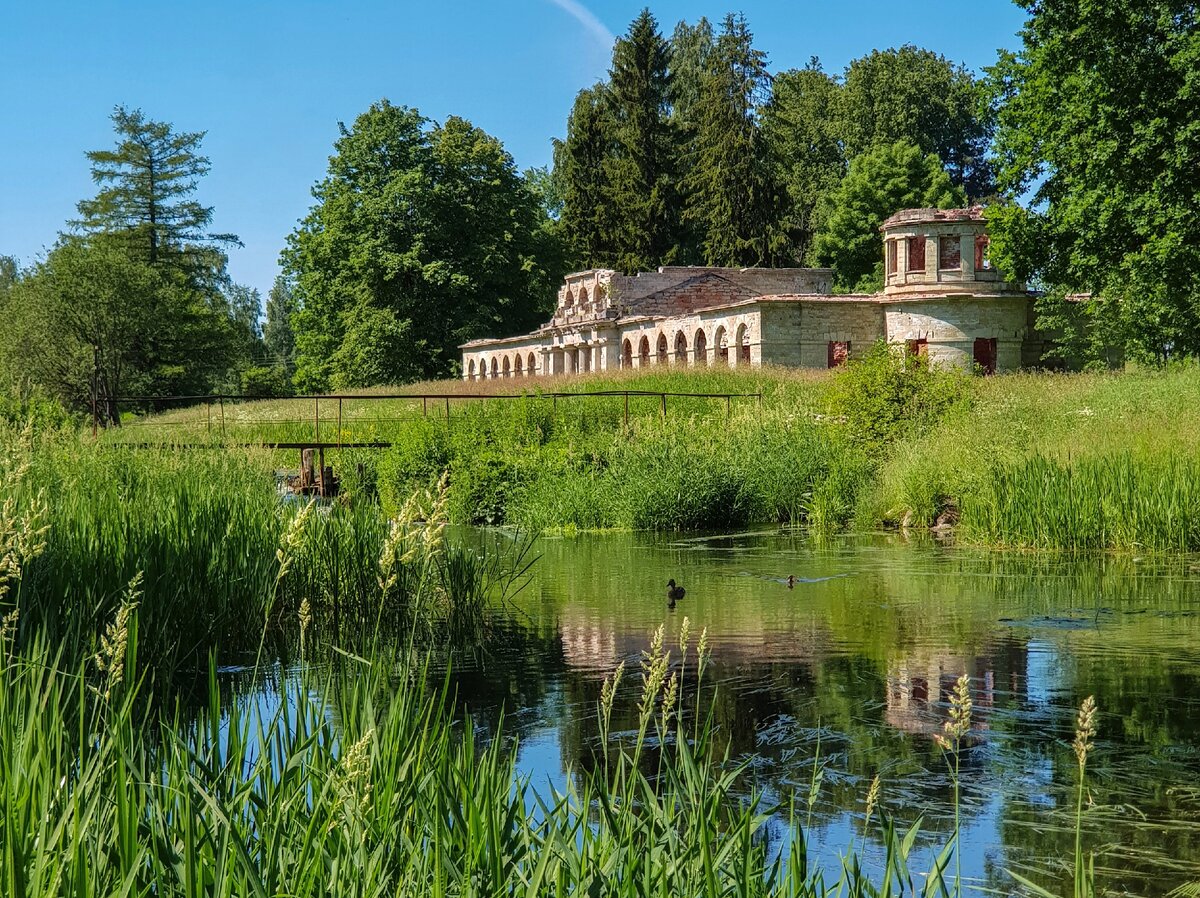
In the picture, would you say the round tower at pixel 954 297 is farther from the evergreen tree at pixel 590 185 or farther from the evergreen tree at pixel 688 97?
the evergreen tree at pixel 590 185

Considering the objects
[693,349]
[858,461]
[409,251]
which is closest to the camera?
[858,461]

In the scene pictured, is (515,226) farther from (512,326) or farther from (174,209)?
(174,209)

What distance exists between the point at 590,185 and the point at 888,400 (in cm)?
4532

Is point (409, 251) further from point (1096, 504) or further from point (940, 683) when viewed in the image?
point (940, 683)

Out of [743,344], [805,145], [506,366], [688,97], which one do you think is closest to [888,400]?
[743,344]

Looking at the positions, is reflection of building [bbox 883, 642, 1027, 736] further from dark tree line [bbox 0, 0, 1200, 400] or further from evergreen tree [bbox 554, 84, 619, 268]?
evergreen tree [bbox 554, 84, 619, 268]

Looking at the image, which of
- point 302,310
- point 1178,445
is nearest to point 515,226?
point 302,310

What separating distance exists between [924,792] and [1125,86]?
26453mm

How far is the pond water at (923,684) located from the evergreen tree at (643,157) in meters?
49.1

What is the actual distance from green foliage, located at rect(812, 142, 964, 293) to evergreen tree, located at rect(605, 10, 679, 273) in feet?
29.0

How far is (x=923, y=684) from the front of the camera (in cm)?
850

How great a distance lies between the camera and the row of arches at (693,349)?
4472 centimetres

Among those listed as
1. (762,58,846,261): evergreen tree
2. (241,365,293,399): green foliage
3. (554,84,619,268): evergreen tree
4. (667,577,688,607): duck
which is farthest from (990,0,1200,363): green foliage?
(241,365,293,399): green foliage

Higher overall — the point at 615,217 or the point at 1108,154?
the point at 615,217
